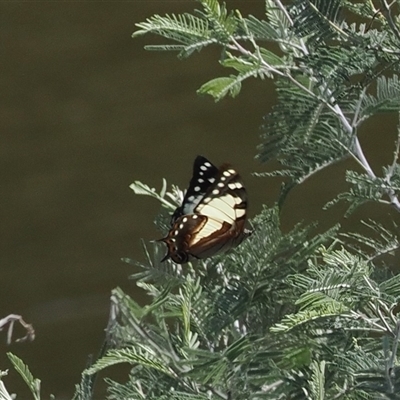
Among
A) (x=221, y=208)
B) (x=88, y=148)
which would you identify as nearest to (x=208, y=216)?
(x=221, y=208)

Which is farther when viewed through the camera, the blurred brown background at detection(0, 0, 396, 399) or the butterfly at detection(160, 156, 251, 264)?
the blurred brown background at detection(0, 0, 396, 399)

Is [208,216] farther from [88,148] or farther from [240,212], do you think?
[88,148]

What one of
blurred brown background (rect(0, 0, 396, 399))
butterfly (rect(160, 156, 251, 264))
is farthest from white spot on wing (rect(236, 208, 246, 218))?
blurred brown background (rect(0, 0, 396, 399))

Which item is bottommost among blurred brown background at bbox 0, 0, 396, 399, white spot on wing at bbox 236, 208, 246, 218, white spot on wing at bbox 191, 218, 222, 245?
blurred brown background at bbox 0, 0, 396, 399

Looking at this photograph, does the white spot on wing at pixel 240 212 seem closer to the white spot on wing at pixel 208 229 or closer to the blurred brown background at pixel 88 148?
the white spot on wing at pixel 208 229

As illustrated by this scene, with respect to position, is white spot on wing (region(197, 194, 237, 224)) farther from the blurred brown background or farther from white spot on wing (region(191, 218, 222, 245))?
the blurred brown background

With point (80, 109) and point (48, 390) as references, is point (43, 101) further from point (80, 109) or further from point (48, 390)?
point (48, 390)

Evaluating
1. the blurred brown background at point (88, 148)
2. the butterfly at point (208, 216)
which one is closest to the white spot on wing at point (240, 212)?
the butterfly at point (208, 216)
